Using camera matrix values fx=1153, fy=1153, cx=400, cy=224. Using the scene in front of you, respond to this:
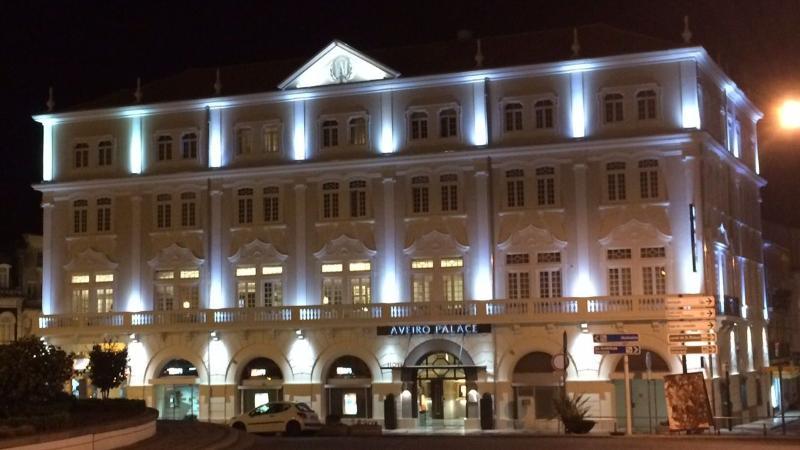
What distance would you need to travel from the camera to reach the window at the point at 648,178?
166ft

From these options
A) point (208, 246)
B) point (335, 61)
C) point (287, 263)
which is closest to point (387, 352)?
point (287, 263)

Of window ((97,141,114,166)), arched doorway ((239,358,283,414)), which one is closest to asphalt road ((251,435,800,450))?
arched doorway ((239,358,283,414))

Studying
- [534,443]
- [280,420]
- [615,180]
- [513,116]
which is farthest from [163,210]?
[534,443]

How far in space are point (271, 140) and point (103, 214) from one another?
32.0ft

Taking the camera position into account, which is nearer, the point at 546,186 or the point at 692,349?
the point at 692,349

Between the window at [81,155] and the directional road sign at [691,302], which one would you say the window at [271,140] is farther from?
the directional road sign at [691,302]

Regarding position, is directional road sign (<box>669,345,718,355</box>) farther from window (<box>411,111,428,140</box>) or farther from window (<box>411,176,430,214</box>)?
window (<box>411,111,428,140</box>)

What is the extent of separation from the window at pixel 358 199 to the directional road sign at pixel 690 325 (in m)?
17.5

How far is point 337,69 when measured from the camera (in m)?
55.5

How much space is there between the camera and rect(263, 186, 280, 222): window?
56156 millimetres

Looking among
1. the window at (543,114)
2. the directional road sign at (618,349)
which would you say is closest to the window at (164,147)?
the window at (543,114)

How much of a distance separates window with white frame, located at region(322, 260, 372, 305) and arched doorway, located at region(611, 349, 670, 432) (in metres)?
12.2

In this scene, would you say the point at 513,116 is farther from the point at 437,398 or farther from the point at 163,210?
the point at 163,210

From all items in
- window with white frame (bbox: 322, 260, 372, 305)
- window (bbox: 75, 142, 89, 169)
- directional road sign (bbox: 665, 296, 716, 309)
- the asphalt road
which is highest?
window (bbox: 75, 142, 89, 169)
